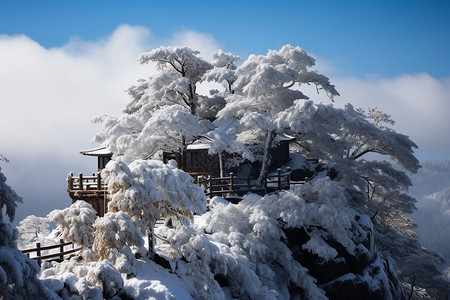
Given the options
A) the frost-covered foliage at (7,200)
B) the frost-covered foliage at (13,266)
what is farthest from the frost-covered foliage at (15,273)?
the frost-covered foliage at (7,200)

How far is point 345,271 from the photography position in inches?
910

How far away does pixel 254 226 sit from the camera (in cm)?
2045

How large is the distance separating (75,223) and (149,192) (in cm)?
327

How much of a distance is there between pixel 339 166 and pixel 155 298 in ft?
62.5

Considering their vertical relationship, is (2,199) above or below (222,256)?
above

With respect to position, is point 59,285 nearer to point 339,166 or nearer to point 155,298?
point 155,298

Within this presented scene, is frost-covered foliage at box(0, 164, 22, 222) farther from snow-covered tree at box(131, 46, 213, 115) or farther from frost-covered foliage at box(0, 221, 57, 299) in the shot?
snow-covered tree at box(131, 46, 213, 115)

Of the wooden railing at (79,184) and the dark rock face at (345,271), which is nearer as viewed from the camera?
the dark rock face at (345,271)

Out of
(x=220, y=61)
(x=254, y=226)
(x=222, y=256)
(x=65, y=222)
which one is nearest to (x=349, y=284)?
(x=254, y=226)

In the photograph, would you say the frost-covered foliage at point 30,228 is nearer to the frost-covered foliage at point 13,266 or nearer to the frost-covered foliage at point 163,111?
the frost-covered foliage at point 163,111

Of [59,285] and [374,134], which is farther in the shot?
[374,134]

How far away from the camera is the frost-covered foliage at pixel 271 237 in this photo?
56.9 ft

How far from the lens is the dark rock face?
22.4m

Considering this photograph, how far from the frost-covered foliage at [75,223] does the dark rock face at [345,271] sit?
10820 mm
